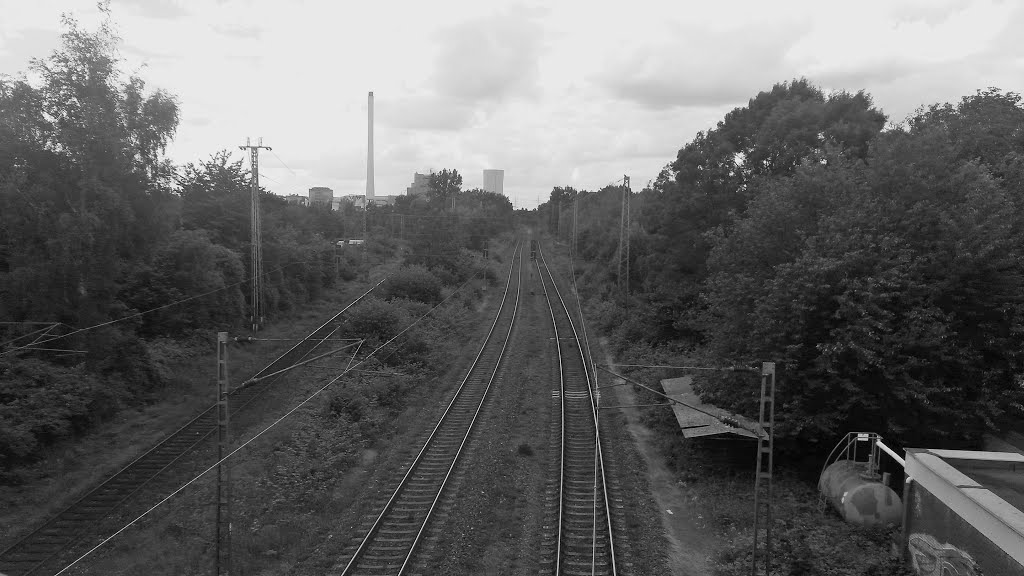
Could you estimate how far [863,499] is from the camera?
13109 mm

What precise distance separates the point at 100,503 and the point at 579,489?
37.6 feet

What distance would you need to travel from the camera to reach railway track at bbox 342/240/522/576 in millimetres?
12227

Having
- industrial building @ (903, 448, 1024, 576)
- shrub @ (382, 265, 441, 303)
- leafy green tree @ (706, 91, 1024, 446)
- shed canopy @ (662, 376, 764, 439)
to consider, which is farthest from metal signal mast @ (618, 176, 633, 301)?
industrial building @ (903, 448, 1024, 576)

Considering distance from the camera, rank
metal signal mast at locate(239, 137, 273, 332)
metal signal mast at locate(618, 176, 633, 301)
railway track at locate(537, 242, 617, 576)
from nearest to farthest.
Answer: railway track at locate(537, 242, 617, 576) → metal signal mast at locate(239, 137, 273, 332) → metal signal mast at locate(618, 176, 633, 301)

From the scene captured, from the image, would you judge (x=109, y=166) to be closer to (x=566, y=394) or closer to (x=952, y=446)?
(x=566, y=394)

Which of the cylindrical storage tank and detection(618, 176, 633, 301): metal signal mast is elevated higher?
detection(618, 176, 633, 301): metal signal mast

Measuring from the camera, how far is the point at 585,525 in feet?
45.3

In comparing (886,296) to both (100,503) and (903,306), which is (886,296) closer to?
(903,306)

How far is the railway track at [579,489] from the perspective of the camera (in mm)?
12367

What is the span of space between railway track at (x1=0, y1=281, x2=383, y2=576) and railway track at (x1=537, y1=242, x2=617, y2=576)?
6.90 meters

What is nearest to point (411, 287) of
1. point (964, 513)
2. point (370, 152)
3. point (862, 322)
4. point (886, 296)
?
point (862, 322)

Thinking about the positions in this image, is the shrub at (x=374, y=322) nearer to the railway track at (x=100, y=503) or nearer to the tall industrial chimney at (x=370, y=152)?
the railway track at (x=100, y=503)

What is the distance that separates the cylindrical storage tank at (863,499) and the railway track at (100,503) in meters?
12.2

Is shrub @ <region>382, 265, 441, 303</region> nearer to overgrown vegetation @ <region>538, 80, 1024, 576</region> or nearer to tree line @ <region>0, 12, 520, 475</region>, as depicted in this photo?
tree line @ <region>0, 12, 520, 475</region>
